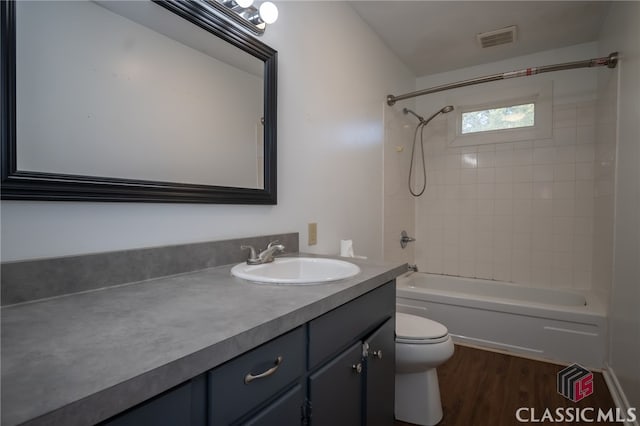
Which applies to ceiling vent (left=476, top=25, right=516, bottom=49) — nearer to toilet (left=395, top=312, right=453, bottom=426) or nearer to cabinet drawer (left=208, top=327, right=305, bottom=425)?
toilet (left=395, top=312, right=453, bottom=426)

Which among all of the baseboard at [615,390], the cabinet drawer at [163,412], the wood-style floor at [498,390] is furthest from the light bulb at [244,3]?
the baseboard at [615,390]

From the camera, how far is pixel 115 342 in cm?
54

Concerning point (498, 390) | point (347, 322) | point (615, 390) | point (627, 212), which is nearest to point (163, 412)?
point (347, 322)

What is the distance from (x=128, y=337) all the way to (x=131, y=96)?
0.74m

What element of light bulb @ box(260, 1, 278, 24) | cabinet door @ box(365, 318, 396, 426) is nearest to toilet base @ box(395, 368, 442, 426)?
cabinet door @ box(365, 318, 396, 426)

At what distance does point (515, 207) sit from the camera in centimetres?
295

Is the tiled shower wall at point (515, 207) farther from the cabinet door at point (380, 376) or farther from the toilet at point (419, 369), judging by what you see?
the cabinet door at point (380, 376)

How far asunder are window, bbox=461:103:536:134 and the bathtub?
4.79ft

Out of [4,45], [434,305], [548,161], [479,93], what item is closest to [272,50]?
[4,45]

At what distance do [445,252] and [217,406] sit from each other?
3.07 meters

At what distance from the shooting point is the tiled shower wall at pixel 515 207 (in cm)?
271

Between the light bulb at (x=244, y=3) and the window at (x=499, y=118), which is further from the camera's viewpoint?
the window at (x=499, y=118)

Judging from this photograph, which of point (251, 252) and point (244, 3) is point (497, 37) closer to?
point (244, 3)

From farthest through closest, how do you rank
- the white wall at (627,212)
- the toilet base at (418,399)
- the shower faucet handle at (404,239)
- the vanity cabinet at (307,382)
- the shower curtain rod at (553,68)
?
the shower faucet handle at (404,239)
the shower curtain rod at (553,68)
the toilet base at (418,399)
the white wall at (627,212)
the vanity cabinet at (307,382)
